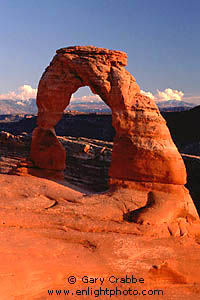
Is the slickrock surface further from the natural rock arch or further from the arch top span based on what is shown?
the arch top span

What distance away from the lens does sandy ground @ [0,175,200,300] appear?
196 inches

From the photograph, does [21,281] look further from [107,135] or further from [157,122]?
[107,135]

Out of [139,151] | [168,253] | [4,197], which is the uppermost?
[139,151]

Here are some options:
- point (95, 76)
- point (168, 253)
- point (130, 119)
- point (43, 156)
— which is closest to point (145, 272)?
point (168, 253)

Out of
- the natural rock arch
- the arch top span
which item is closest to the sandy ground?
the natural rock arch

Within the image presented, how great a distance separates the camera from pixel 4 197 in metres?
8.59

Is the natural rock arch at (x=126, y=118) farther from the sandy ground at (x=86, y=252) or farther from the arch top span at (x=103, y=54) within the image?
the sandy ground at (x=86, y=252)

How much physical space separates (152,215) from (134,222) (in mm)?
582

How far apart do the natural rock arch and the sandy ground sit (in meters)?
1.26

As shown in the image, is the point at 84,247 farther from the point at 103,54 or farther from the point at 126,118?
the point at 103,54

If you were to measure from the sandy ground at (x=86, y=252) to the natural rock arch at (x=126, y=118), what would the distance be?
1256 mm

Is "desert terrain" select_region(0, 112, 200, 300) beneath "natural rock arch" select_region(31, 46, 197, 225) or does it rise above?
beneath

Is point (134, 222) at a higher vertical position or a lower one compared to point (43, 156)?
lower

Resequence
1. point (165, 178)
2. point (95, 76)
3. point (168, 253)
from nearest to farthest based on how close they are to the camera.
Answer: point (168, 253) → point (165, 178) → point (95, 76)
